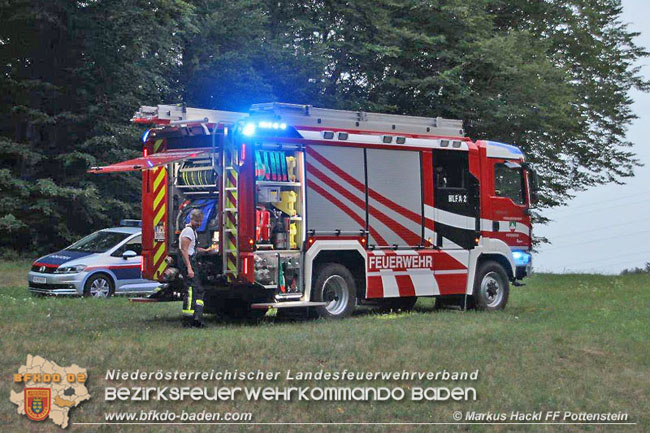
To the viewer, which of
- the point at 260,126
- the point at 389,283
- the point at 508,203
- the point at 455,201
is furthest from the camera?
the point at 508,203

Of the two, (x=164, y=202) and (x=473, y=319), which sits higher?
(x=164, y=202)

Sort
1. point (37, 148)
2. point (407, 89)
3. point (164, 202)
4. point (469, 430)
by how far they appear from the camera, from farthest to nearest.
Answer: point (407, 89)
point (37, 148)
point (164, 202)
point (469, 430)

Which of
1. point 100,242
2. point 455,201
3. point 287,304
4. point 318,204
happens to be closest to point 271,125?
point 318,204

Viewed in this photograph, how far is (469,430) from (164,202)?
335 inches

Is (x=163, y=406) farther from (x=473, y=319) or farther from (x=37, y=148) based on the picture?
(x=37, y=148)

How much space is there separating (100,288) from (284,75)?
1670cm

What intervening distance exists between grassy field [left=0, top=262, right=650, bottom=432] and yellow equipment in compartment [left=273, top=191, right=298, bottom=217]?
71.2 inches

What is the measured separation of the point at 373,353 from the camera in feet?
39.8

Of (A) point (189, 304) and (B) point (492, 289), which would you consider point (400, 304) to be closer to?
(B) point (492, 289)

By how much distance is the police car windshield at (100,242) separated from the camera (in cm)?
2181

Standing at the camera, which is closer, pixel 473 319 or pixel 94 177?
pixel 473 319

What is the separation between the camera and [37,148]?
32.4m

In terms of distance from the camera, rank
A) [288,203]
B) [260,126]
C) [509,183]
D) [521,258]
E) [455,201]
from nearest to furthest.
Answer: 1. [260,126]
2. [288,203]
3. [455,201]
4. [509,183]
5. [521,258]

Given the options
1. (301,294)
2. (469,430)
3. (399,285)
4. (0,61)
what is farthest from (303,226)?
(0,61)
